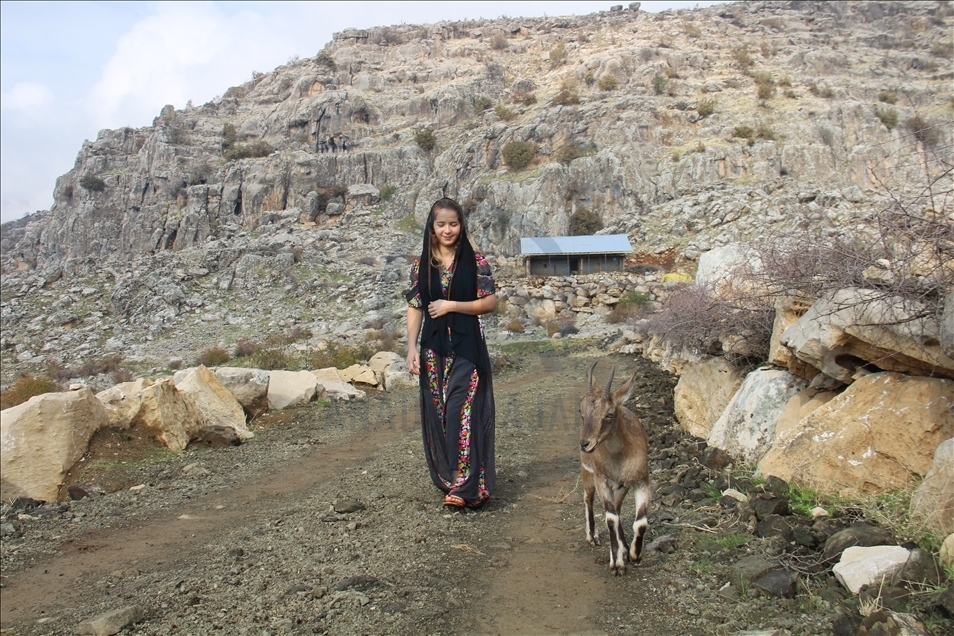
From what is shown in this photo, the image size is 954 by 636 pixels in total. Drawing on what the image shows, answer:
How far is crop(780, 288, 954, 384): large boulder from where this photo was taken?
12.7 ft

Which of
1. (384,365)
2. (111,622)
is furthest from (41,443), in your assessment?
(384,365)

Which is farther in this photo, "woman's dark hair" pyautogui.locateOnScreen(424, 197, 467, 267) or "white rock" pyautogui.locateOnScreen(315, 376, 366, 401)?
"white rock" pyautogui.locateOnScreen(315, 376, 366, 401)

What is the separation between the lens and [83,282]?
38.3m

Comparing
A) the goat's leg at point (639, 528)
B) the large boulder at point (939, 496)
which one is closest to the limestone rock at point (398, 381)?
the goat's leg at point (639, 528)

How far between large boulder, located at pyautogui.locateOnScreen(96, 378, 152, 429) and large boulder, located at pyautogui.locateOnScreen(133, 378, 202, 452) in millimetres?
70

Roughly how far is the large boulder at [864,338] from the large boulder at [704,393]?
1891 mm

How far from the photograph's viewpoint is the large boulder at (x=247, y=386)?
29.3 feet

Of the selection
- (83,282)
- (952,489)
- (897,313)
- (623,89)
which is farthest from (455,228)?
(623,89)

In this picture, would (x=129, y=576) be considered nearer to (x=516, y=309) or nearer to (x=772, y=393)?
(x=772, y=393)

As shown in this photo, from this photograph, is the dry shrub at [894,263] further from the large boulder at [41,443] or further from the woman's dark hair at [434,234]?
the large boulder at [41,443]

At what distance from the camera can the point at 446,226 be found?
4.66 m

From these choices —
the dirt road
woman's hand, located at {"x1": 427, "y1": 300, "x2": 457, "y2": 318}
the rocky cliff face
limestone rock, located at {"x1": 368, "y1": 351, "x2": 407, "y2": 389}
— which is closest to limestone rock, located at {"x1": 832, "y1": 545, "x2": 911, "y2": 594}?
the dirt road

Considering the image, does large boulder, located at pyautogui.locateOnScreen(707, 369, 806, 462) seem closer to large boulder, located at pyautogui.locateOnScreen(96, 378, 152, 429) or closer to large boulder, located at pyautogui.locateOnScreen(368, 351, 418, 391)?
large boulder, located at pyautogui.locateOnScreen(96, 378, 152, 429)

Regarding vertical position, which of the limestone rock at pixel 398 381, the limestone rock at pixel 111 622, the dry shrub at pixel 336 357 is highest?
the limestone rock at pixel 111 622
